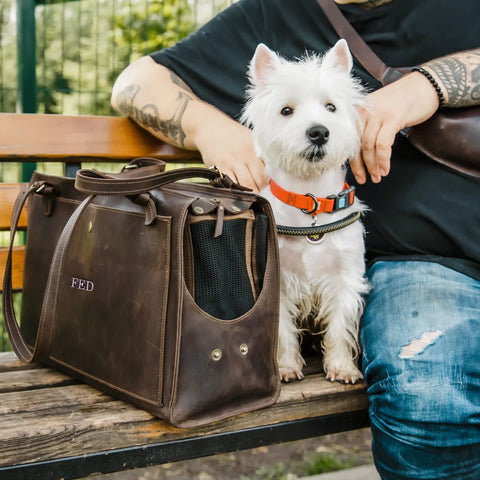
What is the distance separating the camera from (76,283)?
1.60 metres

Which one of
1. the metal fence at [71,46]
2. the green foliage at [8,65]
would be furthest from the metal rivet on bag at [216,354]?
the green foliage at [8,65]

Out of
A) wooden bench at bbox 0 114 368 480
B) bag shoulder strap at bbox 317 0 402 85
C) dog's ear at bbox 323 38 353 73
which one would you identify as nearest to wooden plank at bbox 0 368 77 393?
wooden bench at bbox 0 114 368 480

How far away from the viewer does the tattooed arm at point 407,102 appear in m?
1.76

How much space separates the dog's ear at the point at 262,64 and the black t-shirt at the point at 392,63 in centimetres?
32

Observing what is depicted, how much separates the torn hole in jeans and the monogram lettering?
2.74ft

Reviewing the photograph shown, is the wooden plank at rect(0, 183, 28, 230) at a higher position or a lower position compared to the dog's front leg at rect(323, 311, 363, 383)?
higher

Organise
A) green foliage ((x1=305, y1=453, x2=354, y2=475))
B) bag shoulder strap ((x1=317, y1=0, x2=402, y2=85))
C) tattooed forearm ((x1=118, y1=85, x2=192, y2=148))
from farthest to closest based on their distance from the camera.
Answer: green foliage ((x1=305, y1=453, x2=354, y2=475)) → tattooed forearm ((x1=118, y1=85, x2=192, y2=148)) → bag shoulder strap ((x1=317, y1=0, x2=402, y2=85))

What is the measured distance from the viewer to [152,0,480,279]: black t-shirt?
1904mm

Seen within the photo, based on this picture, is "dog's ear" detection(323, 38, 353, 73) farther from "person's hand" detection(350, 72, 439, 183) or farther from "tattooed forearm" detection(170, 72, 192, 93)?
"tattooed forearm" detection(170, 72, 192, 93)

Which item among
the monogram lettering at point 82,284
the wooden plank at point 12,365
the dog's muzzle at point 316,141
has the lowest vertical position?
the wooden plank at point 12,365

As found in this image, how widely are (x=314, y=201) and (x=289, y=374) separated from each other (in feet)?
1.68

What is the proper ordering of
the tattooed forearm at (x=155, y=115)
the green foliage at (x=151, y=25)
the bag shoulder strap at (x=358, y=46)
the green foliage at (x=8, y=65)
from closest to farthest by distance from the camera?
the bag shoulder strap at (x=358, y=46) → the tattooed forearm at (x=155, y=115) → the green foliage at (x=8, y=65) → the green foliage at (x=151, y=25)

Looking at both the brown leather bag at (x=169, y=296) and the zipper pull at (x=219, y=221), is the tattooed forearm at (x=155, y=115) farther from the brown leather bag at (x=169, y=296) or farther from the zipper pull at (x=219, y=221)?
the zipper pull at (x=219, y=221)

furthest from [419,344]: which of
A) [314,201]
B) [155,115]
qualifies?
[155,115]
